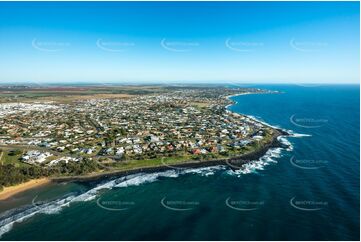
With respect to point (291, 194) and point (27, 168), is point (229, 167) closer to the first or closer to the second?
point (291, 194)

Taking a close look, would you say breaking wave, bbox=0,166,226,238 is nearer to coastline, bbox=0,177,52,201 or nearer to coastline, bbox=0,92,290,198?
coastline, bbox=0,92,290,198

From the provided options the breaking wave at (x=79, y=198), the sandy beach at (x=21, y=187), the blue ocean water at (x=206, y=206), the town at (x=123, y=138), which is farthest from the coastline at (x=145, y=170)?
the town at (x=123, y=138)

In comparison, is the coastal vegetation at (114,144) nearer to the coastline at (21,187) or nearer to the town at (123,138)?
the town at (123,138)

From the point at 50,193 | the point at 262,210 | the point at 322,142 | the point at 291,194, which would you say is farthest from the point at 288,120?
the point at 50,193

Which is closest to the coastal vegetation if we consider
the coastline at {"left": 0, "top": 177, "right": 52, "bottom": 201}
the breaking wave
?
the coastline at {"left": 0, "top": 177, "right": 52, "bottom": 201}

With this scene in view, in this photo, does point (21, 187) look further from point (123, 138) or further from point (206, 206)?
point (123, 138)

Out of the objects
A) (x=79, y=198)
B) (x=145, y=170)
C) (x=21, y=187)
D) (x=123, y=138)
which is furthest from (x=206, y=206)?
(x=123, y=138)

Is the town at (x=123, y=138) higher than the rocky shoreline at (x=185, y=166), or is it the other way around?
the town at (x=123, y=138)

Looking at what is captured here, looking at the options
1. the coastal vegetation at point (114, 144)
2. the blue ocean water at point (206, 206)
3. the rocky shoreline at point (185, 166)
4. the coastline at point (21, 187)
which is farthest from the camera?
the coastal vegetation at point (114, 144)
